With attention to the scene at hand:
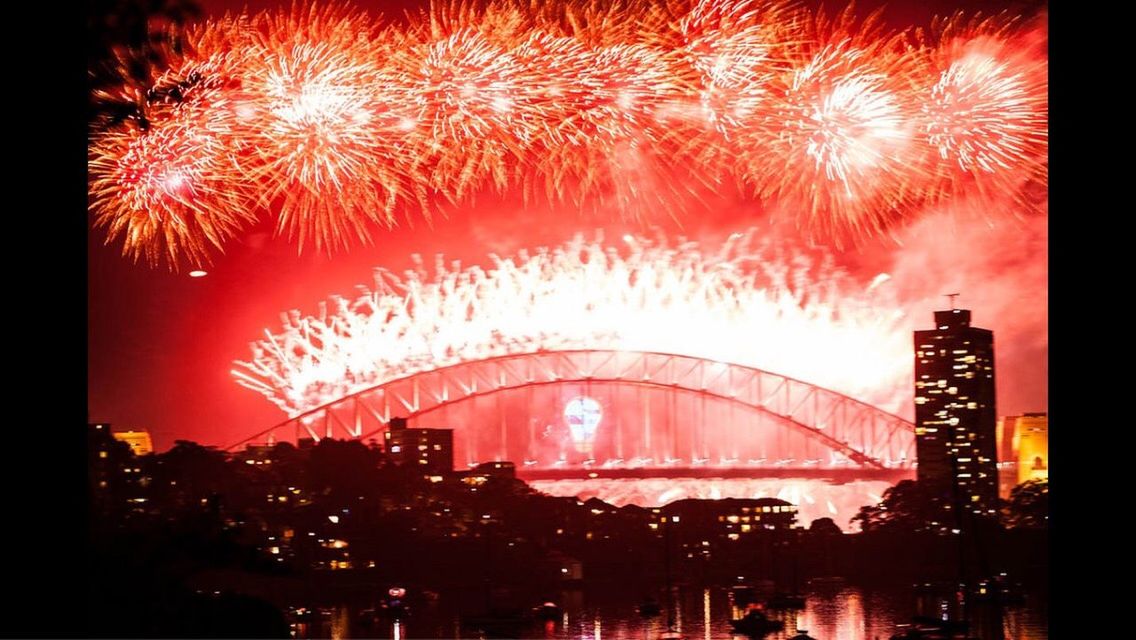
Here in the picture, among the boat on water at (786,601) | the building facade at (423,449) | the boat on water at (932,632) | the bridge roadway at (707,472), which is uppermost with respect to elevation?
the building facade at (423,449)

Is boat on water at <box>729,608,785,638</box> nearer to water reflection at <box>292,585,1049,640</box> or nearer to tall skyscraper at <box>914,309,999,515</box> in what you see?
water reflection at <box>292,585,1049,640</box>

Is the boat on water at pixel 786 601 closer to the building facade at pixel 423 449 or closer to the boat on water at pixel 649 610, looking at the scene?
the boat on water at pixel 649 610

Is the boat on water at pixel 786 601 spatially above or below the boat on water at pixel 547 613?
below

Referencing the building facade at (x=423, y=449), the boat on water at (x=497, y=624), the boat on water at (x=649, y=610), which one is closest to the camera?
the boat on water at (x=497, y=624)

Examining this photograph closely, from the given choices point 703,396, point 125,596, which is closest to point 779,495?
point 703,396

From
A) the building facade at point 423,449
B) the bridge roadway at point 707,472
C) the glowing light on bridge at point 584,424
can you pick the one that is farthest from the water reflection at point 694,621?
the glowing light on bridge at point 584,424

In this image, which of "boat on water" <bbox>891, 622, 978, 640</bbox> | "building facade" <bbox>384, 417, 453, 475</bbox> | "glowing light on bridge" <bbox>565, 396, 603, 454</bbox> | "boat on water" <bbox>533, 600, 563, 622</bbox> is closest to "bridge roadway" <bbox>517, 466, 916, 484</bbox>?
"glowing light on bridge" <bbox>565, 396, 603, 454</bbox>

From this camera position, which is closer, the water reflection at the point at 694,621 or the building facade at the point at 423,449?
the water reflection at the point at 694,621
